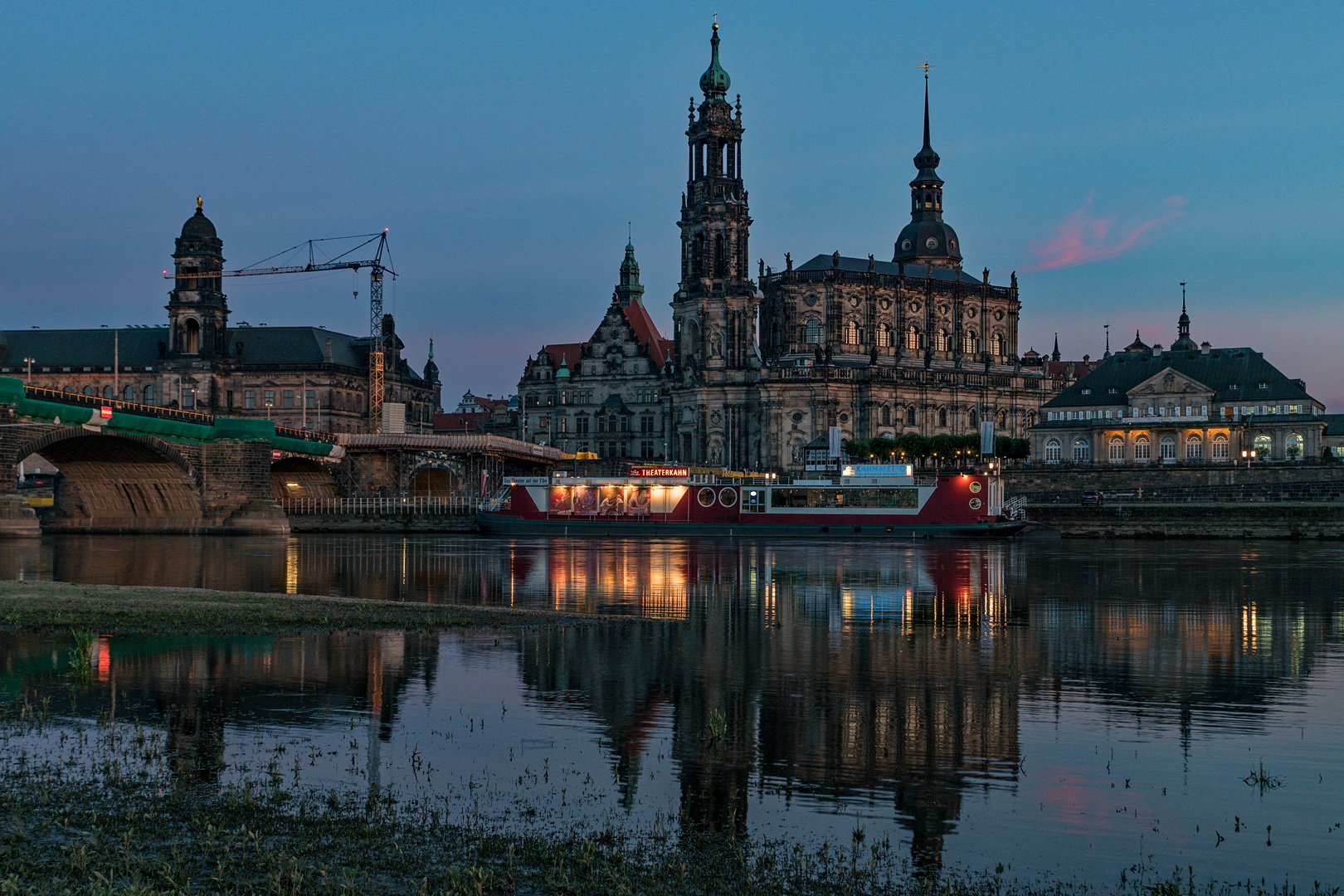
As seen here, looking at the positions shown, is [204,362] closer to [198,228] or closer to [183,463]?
[198,228]

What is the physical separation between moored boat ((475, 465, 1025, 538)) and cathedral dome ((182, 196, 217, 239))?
75479 millimetres

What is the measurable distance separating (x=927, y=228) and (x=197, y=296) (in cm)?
9038

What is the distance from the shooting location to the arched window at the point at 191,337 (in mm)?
156500

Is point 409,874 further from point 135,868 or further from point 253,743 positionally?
point 253,743

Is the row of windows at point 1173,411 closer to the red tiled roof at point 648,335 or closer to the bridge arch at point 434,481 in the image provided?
the red tiled roof at point 648,335

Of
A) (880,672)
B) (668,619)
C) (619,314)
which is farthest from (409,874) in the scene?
(619,314)

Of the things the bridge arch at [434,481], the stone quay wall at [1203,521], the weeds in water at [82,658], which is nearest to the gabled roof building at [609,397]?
the bridge arch at [434,481]

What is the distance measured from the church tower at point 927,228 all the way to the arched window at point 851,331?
1839 cm

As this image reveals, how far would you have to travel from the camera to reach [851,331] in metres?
153

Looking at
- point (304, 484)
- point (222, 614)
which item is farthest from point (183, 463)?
point (222, 614)

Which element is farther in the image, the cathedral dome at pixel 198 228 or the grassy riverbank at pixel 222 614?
the cathedral dome at pixel 198 228

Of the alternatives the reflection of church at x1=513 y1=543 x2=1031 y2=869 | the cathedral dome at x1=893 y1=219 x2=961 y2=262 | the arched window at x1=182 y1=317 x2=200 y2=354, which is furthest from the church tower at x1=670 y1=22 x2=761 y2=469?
the reflection of church at x1=513 y1=543 x2=1031 y2=869

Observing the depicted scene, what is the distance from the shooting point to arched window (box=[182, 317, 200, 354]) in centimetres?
15650

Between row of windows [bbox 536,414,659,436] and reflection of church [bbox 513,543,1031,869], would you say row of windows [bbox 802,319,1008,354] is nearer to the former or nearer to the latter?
row of windows [bbox 536,414,659,436]
